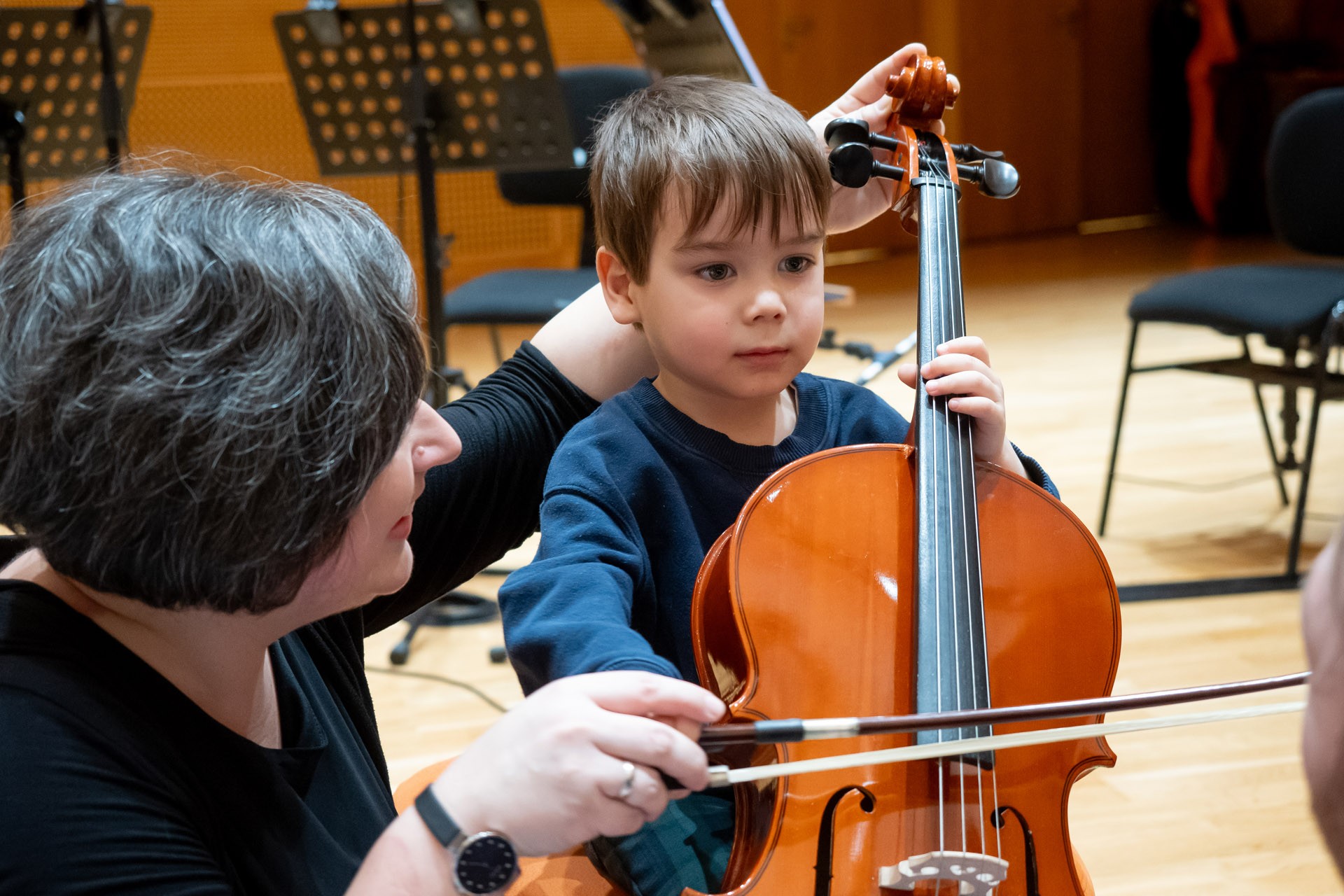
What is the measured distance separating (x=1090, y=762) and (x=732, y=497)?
1.18 feet

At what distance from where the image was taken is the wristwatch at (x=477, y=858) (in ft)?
2.25

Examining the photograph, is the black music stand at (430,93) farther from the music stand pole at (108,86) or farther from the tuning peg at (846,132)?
the tuning peg at (846,132)

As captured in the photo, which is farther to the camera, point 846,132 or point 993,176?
point 993,176

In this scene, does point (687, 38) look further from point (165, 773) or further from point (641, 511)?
point (165, 773)

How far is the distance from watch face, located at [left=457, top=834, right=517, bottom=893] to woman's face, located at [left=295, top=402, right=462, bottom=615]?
0.20 m

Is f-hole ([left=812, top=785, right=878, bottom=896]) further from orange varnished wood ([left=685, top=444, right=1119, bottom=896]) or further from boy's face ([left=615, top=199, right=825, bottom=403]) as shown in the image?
boy's face ([left=615, top=199, right=825, bottom=403])

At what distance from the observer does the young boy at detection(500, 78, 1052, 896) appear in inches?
39.9

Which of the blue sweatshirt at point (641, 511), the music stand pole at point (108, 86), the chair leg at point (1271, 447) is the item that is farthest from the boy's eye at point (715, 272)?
the chair leg at point (1271, 447)

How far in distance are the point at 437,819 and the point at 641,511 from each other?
42 centimetres

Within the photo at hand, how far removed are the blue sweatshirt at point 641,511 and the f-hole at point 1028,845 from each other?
0.26m

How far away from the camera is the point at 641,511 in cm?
107

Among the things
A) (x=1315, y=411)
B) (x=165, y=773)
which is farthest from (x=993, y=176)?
(x=1315, y=411)

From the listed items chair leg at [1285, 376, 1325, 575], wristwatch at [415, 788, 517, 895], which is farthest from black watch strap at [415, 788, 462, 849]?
chair leg at [1285, 376, 1325, 575]

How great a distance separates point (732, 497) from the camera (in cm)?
111
